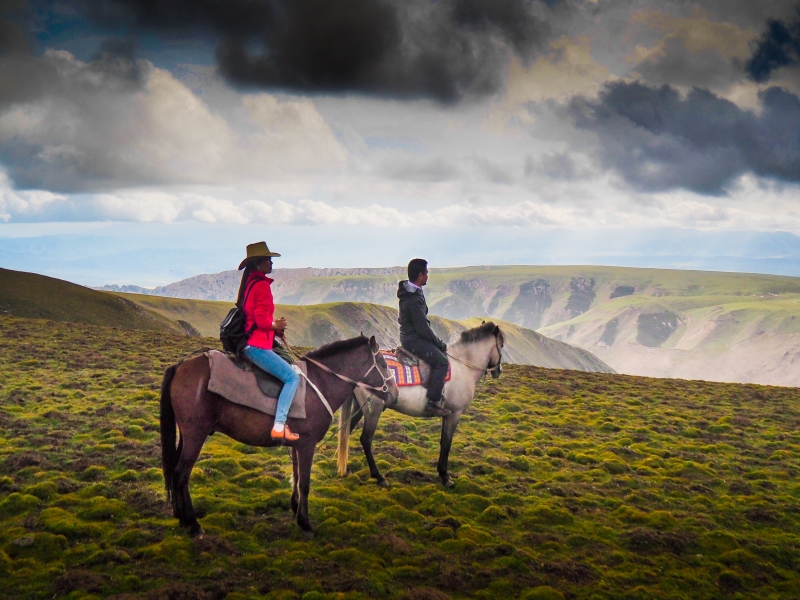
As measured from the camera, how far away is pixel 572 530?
11117 millimetres

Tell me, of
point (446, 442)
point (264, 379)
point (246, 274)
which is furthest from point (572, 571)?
point (246, 274)

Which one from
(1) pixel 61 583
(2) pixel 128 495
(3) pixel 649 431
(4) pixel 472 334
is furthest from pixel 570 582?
(3) pixel 649 431

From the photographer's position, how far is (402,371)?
1241 centimetres

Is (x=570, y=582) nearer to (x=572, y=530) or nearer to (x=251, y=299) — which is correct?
(x=572, y=530)

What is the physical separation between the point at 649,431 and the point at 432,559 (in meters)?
14.5

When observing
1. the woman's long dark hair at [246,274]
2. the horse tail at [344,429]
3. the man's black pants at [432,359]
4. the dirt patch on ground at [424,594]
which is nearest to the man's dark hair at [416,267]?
the man's black pants at [432,359]

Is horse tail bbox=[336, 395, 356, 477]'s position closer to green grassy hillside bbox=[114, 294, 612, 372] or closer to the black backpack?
the black backpack

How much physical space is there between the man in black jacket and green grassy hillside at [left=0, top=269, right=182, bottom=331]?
59166 millimetres

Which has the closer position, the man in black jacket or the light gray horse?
the light gray horse

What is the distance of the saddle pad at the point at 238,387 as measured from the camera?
30.5 ft

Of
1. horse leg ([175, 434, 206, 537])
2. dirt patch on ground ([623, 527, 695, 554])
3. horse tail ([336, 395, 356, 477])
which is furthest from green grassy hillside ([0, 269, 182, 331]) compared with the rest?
dirt patch on ground ([623, 527, 695, 554])

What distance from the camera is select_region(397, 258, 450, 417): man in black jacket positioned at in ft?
41.2

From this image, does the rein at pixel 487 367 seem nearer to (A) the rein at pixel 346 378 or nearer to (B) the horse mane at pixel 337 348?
(A) the rein at pixel 346 378

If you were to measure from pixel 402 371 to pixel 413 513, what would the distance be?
3.14m
